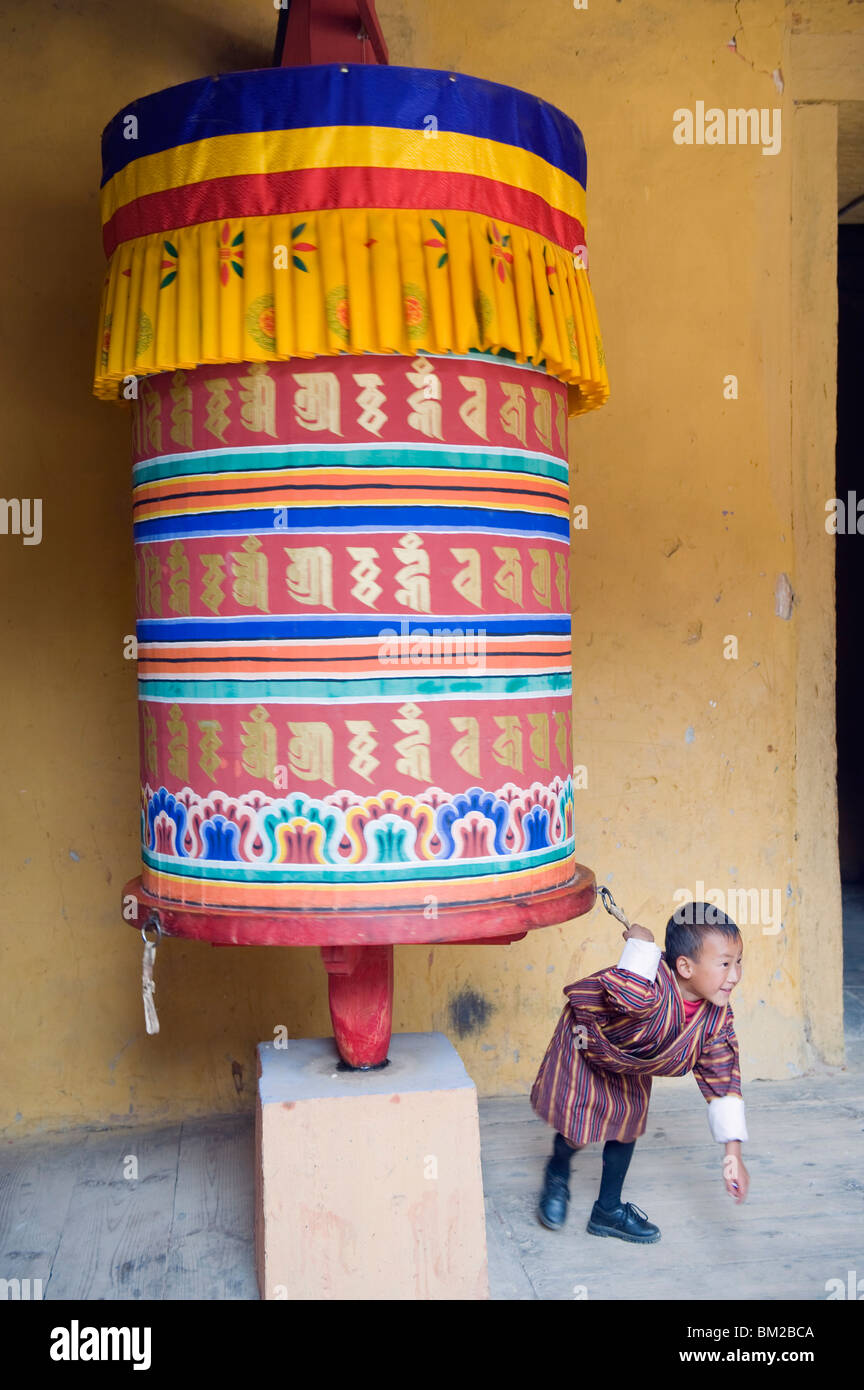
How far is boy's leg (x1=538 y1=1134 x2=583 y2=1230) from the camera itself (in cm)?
249

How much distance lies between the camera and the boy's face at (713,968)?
2.31 meters

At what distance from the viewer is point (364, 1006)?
7.43 ft

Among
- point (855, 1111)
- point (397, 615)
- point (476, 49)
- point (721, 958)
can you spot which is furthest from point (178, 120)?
point (855, 1111)

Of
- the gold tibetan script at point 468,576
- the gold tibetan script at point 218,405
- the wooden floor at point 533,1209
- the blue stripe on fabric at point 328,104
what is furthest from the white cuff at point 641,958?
the blue stripe on fabric at point 328,104

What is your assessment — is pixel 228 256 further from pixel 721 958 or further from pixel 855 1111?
pixel 855 1111

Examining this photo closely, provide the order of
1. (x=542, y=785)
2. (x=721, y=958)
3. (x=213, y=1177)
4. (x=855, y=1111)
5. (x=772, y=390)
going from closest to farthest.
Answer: (x=542, y=785)
(x=721, y=958)
(x=213, y=1177)
(x=855, y=1111)
(x=772, y=390)

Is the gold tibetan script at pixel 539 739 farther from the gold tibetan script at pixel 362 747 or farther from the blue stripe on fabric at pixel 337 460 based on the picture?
the blue stripe on fabric at pixel 337 460

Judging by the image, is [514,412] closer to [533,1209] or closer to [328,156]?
[328,156]

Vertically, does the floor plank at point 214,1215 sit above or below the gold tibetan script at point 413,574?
below

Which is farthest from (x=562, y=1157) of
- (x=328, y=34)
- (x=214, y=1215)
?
(x=328, y=34)

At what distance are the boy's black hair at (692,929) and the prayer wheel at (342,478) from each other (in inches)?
16.2

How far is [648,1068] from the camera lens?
2.38 metres

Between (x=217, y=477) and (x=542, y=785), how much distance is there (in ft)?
2.46

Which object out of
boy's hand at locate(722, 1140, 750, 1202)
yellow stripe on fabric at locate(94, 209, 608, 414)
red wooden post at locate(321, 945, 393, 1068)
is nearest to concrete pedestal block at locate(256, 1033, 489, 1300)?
red wooden post at locate(321, 945, 393, 1068)
